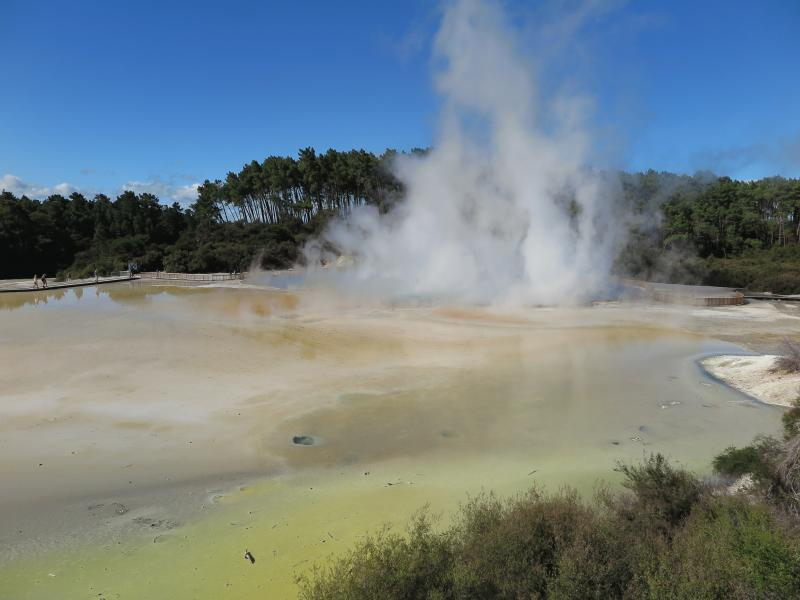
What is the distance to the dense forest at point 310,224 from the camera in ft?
99.5

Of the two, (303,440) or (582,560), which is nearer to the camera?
(582,560)

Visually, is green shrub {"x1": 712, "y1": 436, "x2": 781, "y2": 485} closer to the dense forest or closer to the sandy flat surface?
the sandy flat surface

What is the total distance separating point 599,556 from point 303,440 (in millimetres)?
4932

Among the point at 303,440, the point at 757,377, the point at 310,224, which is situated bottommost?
the point at 303,440

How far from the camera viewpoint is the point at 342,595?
11.3ft

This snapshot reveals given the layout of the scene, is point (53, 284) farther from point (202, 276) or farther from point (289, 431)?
point (289, 431)

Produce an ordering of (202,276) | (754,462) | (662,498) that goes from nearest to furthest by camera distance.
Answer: (662,498) < (754,462) < (202,276)

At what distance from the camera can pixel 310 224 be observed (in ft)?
141

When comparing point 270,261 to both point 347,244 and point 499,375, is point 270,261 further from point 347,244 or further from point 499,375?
point 499,375

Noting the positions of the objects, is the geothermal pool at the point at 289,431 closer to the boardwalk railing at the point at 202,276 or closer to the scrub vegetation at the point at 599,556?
the scrub vegetation at the point at 599,556

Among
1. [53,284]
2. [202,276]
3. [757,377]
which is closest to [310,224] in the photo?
[202,276]

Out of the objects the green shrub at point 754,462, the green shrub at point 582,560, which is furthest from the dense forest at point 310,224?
the green shrub at point 582,560

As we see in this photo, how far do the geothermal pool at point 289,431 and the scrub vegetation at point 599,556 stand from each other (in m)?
1.35

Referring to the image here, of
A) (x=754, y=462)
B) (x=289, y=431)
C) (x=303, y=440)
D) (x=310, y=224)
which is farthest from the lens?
(x=310, y=224)
